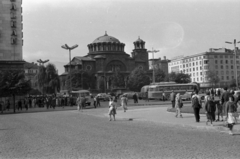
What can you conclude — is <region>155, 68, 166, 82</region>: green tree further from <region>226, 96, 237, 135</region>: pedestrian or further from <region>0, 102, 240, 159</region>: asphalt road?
<region>0, 102, 240, 159</region>: asphalt road

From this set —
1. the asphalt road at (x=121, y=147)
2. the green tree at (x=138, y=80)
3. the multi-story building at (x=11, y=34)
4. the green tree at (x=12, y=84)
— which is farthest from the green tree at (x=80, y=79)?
the asphalt road at (x=121, y=147)

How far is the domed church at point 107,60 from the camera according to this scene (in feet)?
334

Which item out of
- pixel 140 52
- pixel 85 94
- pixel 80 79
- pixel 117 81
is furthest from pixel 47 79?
pixel 140 52

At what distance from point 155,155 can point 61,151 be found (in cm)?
262

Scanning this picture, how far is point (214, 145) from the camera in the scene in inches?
352

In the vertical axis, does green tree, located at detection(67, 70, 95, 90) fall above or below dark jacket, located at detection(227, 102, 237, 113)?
above

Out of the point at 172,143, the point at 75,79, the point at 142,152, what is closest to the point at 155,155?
the point at 142,152

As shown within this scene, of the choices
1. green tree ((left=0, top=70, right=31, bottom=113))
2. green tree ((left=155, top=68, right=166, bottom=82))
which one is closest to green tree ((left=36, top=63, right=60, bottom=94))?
green tree ((left=0, top=70, right=31, bottom=113))

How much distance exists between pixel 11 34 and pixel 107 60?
202 ft

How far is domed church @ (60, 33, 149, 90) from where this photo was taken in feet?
334

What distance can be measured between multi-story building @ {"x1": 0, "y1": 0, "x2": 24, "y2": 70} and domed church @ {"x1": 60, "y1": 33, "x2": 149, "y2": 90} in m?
50.7

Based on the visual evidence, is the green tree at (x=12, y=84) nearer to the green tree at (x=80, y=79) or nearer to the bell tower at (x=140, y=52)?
the green tree at (x=80, y=79)

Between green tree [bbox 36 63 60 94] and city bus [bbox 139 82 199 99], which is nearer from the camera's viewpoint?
city bus [bbox 139 82 199 99]

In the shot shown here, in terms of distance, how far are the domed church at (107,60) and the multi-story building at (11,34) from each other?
5066 cm
